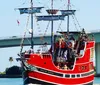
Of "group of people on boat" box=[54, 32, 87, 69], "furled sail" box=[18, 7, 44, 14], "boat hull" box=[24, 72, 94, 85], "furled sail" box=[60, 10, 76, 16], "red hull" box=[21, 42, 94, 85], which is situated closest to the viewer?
"red hull" box=[21, 42, 94, 85]

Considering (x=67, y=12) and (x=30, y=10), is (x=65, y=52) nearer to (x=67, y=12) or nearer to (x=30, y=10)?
→ (x=30, y=10)

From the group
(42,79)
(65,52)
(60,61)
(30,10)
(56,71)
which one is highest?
(30,10)

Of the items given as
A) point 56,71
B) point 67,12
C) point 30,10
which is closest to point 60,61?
point 56,71

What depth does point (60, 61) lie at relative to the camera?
63.5 m

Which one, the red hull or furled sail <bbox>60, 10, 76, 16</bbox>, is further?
furled sail <bbox>60, 10, 76, 16</bbox>

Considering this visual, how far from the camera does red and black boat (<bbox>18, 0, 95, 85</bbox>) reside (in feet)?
199

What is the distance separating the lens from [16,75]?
145250 millimetres

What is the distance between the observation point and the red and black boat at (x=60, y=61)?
2388 inches

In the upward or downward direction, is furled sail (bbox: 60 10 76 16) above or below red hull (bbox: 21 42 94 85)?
above

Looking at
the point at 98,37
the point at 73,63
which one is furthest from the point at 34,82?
the point at 98,37

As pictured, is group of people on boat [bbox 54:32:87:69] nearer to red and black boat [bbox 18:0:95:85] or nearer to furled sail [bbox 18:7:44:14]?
red and black boat [bbox 18:0:95:85]

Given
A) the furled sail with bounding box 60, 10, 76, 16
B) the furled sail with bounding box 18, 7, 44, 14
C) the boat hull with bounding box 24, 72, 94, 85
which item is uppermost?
the furled sail with bounding box 18, 7, 44, 14

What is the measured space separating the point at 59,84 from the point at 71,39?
5792 mm

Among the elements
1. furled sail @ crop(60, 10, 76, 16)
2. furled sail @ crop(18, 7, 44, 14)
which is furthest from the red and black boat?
furled sail @ crop(60, 10, 76, 16)
